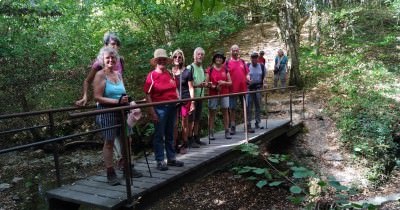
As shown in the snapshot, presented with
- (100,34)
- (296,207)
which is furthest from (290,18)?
(296,207)

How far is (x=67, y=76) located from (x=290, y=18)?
7976mm

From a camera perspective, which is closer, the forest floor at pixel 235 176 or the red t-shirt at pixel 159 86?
the red t-shirt at pixel 159 86

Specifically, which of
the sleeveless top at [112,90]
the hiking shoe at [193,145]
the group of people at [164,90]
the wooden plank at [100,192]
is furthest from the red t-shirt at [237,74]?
the wooden plank at [100,192]

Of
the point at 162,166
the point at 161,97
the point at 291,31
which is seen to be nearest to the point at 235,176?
the point at 162,166

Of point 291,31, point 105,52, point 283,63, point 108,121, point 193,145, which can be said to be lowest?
point 193,145

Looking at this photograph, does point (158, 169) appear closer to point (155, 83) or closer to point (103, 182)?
point (103, 182)

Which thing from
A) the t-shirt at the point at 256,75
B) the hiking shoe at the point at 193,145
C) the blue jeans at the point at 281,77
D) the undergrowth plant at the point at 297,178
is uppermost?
the t-shirt at the point at 256,75

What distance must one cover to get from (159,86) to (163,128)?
0.59 m

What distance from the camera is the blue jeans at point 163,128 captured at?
4943 mm

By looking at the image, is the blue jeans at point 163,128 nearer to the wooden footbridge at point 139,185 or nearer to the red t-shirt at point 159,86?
the red t-shirt at point 159,86

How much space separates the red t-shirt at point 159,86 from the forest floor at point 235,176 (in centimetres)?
223

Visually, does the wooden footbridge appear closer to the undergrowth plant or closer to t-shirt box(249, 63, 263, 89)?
the undergrowth plant

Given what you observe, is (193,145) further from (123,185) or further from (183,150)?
(123,185)

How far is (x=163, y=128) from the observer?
4996mm
